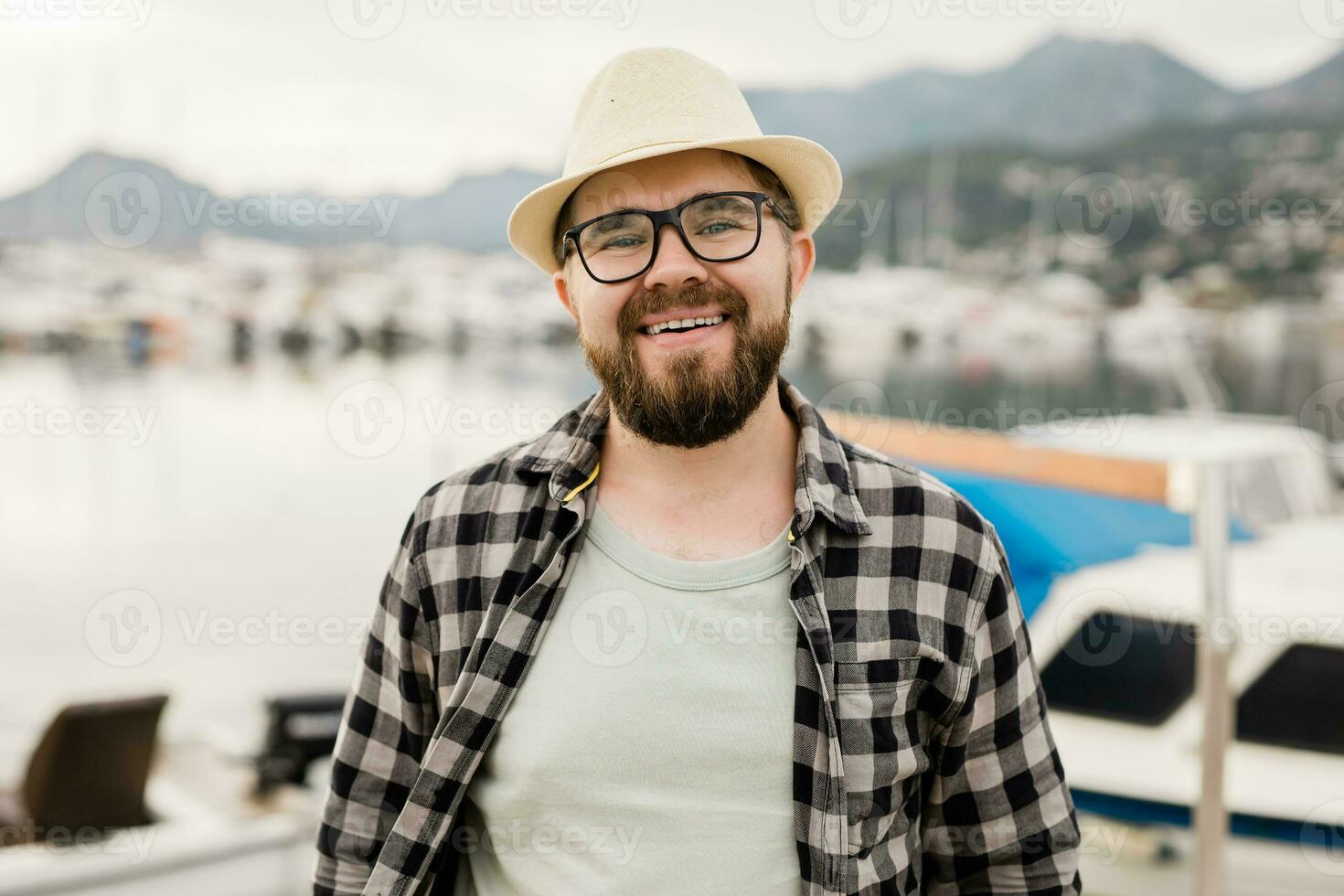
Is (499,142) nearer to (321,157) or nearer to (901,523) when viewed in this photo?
(321,157)

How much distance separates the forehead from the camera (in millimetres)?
1106

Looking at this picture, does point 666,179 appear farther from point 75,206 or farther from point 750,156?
point 75,206

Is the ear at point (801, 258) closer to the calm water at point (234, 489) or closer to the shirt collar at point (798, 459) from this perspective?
the shirt collar at point (798, 459)

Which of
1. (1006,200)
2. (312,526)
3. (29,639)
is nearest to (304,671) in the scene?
(29,639)

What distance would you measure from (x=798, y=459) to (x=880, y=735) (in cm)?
32

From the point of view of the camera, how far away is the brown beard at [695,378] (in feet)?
3.52

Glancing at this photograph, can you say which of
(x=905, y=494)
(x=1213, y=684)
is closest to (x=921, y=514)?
(x=905, y=494)

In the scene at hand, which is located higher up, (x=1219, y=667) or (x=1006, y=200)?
(x=1006, y=200)

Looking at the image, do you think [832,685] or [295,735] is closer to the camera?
[832,685]

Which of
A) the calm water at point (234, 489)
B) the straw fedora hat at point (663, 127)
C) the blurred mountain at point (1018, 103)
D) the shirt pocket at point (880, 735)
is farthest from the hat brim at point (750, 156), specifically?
the blurred mountain at point (1018, 103)

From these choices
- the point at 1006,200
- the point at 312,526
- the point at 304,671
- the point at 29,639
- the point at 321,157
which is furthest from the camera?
the point at 321,157

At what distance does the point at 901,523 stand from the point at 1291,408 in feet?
44.4

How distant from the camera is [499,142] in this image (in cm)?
2136

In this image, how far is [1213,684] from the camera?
5.70 ft
